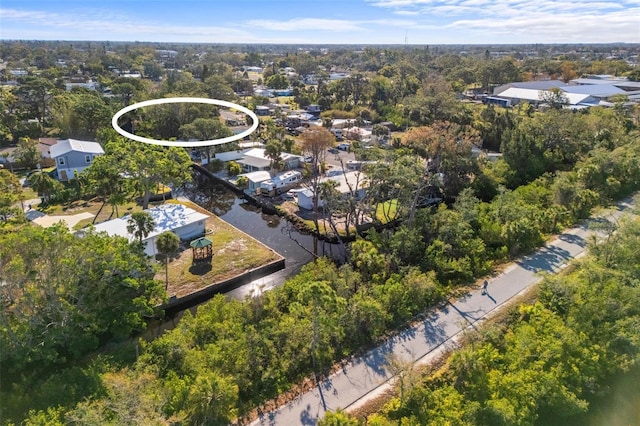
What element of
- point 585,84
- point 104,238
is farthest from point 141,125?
point 585,84

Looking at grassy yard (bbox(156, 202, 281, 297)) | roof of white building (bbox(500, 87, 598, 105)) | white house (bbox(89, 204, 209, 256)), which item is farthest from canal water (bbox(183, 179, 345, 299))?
roof of white building (bbox(500, 87, 598, 105))

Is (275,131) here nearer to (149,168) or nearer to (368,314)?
(149,168)

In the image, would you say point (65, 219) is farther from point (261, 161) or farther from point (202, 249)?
point (261, 161)

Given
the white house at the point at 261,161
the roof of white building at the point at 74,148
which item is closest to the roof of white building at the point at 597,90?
the white house at the point at 261,161

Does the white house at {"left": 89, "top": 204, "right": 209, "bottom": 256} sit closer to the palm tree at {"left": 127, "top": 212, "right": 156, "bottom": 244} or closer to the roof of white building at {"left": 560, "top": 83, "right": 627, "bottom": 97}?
the palm tree at {"left": 127, "top": 212, "right": 156, "bottom": 244}

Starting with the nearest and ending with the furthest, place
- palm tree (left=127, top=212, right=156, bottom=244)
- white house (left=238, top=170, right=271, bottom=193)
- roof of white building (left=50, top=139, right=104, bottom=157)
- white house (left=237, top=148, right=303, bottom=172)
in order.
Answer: palm tree (left=127, top=212, right=156, bottom=244) < roof of white building (left=50, top=139, right=104, bottom=157) < white house (left=238, top=170, right=271, bottom=193) < white house (left=237, top=148, right=303, bottom=172)
